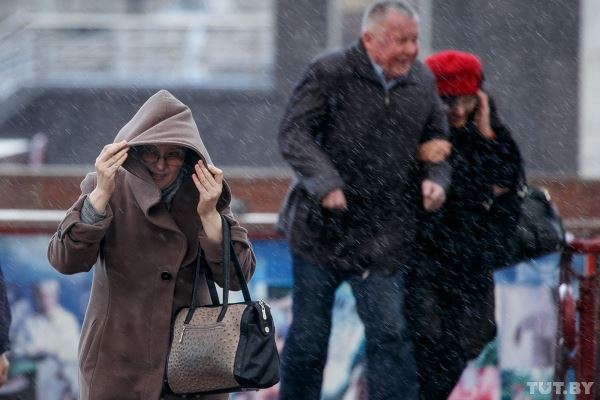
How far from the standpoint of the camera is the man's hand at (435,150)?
591 centimetres

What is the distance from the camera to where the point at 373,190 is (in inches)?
233

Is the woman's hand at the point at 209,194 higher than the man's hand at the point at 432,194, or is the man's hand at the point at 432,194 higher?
the woman's hand at the point at 209,194

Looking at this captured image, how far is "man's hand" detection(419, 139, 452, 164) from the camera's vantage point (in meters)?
5.91

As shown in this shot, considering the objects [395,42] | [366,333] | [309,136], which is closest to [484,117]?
[395,42]

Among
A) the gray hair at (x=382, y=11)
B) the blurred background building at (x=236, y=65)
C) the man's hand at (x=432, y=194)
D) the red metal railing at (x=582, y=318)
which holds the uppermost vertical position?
the gray hair at (x=382, y=11)

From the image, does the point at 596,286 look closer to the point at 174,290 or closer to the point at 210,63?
the point at 174,290

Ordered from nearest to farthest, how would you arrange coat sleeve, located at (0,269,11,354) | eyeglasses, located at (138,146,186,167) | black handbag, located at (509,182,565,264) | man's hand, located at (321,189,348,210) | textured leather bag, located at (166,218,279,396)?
textured leather bag, located at (166,218,279,396) → eyeglasses, located at (138,146,186,167) → coat sleeve, located at (0,269,11,354) → man's hand, located at (321,189,348,210) → black handbag, located at (509,182,565,264)

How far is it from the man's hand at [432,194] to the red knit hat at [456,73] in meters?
0.55

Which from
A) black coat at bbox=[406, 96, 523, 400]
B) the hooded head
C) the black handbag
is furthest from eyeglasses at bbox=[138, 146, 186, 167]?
the black handbag

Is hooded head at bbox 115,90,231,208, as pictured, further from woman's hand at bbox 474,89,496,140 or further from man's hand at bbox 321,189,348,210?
woman's hand at bbox 474,89,496,140

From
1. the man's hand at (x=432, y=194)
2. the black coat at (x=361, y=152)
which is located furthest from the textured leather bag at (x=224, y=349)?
the man's hand at (x=432, y=194)

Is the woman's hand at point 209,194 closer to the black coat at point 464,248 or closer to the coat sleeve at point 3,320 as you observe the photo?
the coat sleeve at point 3,320

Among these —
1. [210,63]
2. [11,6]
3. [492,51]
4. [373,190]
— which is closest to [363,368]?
[373,190]

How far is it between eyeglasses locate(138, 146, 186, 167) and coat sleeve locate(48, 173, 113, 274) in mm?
248
